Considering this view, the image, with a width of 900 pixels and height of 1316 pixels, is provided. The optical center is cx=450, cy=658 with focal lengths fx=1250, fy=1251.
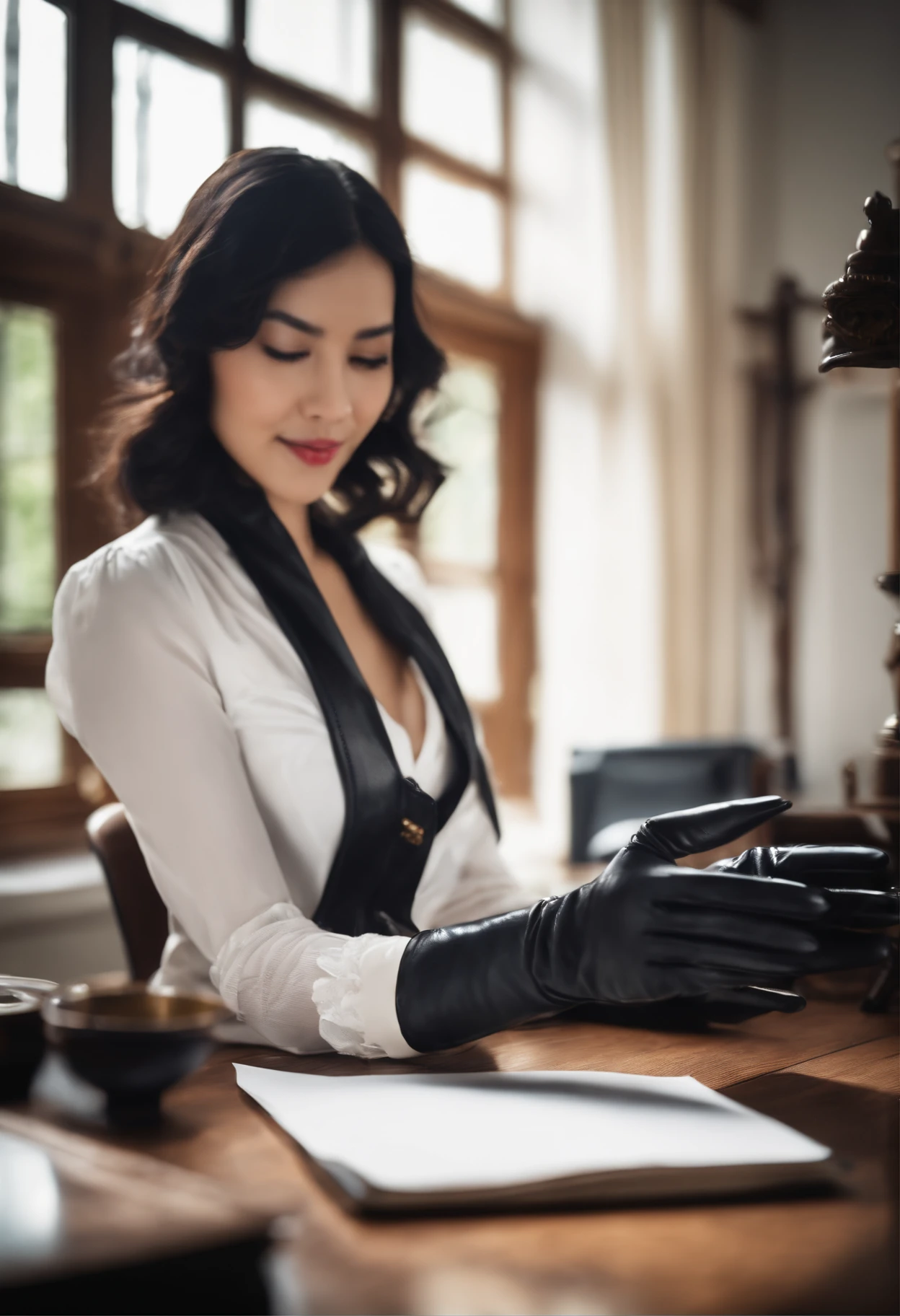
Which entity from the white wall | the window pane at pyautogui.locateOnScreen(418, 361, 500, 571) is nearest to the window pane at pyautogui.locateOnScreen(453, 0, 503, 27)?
the window pane at pyautogui.locateOnScreen(418, 361, 500, 571)

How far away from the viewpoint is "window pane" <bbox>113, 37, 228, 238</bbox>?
2.52 metres

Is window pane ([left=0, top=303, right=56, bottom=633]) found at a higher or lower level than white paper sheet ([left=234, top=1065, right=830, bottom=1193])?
higher

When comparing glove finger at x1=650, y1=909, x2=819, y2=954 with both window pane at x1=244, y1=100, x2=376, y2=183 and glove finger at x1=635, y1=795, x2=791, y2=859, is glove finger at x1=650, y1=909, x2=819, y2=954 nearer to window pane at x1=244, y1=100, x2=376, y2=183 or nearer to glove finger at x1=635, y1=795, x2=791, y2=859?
glove finger at x1=635, y1=795, x2=791, y2=859

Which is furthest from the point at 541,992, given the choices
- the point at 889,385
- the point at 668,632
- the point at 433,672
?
the point at 668,632

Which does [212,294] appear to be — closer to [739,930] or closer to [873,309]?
[873,309]

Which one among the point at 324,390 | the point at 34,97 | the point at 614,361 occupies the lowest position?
the point at 324,390

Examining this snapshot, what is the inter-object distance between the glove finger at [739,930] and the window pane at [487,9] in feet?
11.4

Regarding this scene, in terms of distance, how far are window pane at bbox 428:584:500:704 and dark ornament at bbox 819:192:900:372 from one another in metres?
2.46

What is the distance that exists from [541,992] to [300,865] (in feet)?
1.44

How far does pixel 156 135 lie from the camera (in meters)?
2.58

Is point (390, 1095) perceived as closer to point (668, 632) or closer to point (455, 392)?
point (455, 392)

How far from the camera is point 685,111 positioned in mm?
3996

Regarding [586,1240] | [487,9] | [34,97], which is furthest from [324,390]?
[487,9]

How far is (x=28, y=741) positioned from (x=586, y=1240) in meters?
2.06
